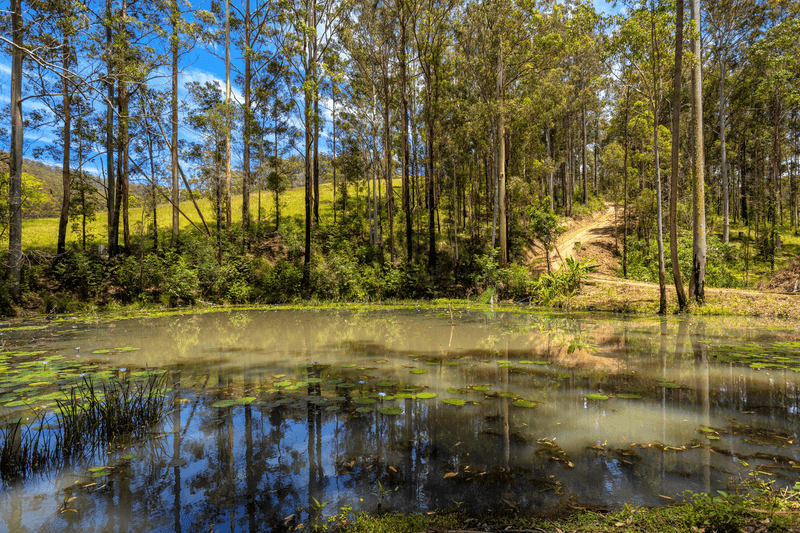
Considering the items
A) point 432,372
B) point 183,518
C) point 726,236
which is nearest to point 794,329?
point 432,372

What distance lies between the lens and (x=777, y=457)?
2830mm

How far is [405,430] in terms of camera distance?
11.6 ft

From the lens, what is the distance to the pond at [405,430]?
2.41 meters

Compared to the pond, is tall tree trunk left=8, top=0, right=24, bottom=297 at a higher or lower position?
higher

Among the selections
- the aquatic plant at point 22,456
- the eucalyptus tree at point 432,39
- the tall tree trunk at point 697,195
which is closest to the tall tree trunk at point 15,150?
the aquatic plant at point 22,456

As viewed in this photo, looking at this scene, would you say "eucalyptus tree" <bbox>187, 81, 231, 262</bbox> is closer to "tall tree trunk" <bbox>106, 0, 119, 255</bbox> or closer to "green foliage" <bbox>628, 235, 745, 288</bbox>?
"tall tree trunk" <bbox>106, 0, 119, 255</bbox>

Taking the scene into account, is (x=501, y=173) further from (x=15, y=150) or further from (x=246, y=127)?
(x=15, y=150)

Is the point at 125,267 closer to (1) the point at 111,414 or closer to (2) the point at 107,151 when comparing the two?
(2) the point at 107,151

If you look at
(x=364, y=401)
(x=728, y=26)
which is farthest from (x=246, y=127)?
(x=728, y=26)

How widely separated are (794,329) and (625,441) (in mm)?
A: 9652

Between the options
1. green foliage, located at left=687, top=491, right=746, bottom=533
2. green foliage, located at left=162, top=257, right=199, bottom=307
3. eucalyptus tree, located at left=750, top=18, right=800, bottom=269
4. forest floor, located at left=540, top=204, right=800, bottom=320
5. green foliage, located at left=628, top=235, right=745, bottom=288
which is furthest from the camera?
eucalyptus tree, located at left=750, top=18, right=800, bottom=269

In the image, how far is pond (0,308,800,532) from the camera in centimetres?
241

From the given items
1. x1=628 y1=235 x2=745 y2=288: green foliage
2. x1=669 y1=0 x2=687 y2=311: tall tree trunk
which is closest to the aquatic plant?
x1=669 y1=0 x2=687 y2=311: tall tree trunk

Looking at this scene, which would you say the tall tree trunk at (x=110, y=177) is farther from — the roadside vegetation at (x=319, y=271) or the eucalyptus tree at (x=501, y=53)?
the eucalyptus tree at (x=501, y=53)
